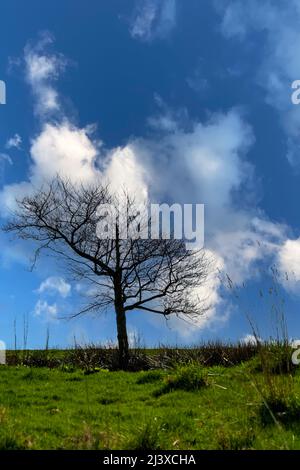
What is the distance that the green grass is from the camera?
269 inches

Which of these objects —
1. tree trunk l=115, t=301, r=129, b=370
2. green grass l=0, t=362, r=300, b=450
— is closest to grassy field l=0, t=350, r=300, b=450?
green grass l=0, t=362, r=300, b=450

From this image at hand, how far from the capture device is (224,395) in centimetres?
1105

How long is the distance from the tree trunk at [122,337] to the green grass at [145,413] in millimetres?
5742

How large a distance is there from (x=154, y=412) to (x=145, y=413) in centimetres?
22

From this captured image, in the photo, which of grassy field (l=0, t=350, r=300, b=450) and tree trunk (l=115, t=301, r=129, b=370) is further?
tree trunk (l=115, t=301, r=129, b=370)

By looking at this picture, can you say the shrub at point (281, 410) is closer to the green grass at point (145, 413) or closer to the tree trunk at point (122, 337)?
the green grass at point (145, 413)

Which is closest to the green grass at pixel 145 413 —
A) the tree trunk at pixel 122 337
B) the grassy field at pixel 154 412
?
the grassy field at pixel 154 412

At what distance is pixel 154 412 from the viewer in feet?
32.7

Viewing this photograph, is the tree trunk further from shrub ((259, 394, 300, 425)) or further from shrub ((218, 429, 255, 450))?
shrub ((218, 429, 255, 450))

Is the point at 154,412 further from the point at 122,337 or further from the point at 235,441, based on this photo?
the point at 122,337

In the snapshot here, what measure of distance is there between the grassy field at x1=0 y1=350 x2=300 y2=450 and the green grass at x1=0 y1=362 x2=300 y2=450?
0.01 metres

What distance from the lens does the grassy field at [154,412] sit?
22.5ft

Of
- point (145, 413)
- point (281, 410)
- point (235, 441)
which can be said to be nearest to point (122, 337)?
point (145, 413)
